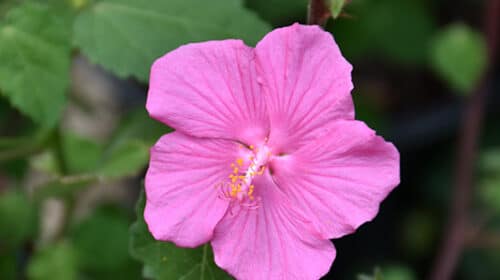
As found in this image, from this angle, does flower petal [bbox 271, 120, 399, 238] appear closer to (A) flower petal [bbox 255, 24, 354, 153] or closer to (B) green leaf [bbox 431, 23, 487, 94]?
(A) flower petal [bbox 255, 24, 354, 153]

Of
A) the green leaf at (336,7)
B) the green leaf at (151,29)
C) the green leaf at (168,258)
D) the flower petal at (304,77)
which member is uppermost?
the green leaf at (336,7)

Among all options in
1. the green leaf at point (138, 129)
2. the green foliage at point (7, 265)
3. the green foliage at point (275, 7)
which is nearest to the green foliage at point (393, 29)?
the green foliage at point (275, 7)

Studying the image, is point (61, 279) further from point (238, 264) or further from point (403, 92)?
point (403, 92)

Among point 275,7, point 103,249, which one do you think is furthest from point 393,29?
point 103,249

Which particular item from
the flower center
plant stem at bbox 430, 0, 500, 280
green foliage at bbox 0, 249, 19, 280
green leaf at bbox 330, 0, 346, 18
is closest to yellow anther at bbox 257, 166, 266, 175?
the flower center

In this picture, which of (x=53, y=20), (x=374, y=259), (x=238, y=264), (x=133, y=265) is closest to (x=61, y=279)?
(x=133, y=265)

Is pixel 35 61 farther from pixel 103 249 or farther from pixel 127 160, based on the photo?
pixel 103 249

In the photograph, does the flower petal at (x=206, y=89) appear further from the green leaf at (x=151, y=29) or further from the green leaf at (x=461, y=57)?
the green leaf at (x=461, y=57)
